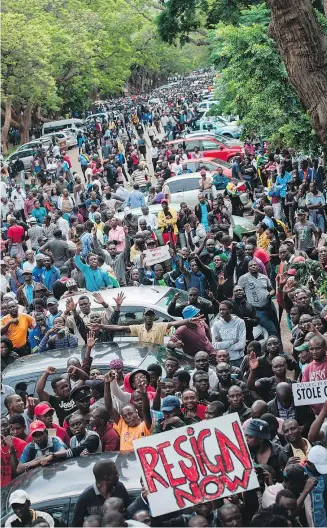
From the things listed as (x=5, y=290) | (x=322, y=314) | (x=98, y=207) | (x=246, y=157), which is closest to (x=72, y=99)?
(x=246, y=157)

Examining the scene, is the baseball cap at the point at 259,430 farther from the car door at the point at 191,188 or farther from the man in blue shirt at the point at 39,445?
the car door at the point at 191,188

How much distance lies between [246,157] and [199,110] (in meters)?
22.9

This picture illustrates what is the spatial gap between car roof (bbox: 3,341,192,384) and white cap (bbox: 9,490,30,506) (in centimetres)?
319

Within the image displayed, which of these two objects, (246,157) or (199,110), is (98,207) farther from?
(199,110)

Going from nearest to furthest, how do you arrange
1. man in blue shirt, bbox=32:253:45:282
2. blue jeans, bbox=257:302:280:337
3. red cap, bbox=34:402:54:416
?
red cap, bbox=34:402:54:416 < blue jeans, bbox=257:302:280:337 < man in blue shirt, bbox=32:253:45:282

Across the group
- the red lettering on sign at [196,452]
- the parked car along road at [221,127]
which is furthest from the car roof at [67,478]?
the parked car along road at [221,127]

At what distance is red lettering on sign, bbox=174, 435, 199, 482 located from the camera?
6633 mm

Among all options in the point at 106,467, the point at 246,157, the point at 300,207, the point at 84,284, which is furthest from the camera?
the point at 246,157

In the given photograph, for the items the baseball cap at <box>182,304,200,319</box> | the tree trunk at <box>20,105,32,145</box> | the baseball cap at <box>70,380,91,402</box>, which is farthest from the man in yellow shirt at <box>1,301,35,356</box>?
the tree trunk at <box>20,105,32,145</box>

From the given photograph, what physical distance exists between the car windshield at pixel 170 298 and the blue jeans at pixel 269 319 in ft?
3.16

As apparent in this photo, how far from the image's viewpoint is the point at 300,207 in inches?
650

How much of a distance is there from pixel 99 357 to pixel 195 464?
3.48m

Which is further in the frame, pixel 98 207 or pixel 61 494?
pixel 98 207

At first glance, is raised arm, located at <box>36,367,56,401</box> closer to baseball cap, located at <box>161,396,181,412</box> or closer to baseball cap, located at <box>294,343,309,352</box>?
baseball cap, located at <box>161,396,181,412</box>
